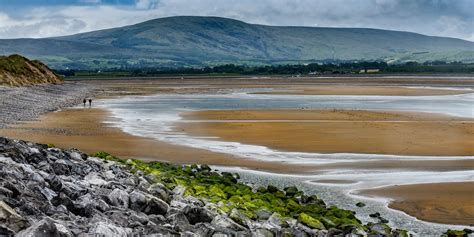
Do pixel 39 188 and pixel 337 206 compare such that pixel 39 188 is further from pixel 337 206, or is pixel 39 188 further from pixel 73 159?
pixel 337 206

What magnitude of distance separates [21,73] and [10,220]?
7112 centimetres

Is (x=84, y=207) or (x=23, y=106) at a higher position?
(x=84, y=207)

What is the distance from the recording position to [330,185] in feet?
63.9

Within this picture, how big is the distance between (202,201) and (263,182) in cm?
561

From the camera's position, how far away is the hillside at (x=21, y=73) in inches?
2690

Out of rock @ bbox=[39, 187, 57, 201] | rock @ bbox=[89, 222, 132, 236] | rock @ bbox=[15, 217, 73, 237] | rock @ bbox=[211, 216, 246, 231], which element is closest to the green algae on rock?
rock @ bbox=[211, 216, 246, 231]

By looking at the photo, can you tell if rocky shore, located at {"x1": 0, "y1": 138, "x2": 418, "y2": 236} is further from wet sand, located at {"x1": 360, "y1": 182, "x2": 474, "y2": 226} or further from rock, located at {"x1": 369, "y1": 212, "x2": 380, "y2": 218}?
wet sand, located at {"x1": 360, "y1": 182, "x2": 474, "y2": 226}

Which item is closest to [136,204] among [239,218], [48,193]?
[48,193]

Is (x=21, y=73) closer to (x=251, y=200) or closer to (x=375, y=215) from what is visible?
(x=251, y=200)

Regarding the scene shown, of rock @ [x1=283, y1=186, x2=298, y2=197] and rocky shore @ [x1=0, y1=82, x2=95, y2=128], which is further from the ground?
rock @ [x1=283, y1=186, x2=298, y2=197]

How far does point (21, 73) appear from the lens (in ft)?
249

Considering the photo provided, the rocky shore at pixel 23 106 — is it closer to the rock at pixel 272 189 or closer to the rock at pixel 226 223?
the rock at pixel 272 189

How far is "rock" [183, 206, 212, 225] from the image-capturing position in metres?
11.9

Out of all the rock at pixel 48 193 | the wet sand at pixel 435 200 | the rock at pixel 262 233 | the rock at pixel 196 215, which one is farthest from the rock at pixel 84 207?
the wet sand at pixel 435 200
